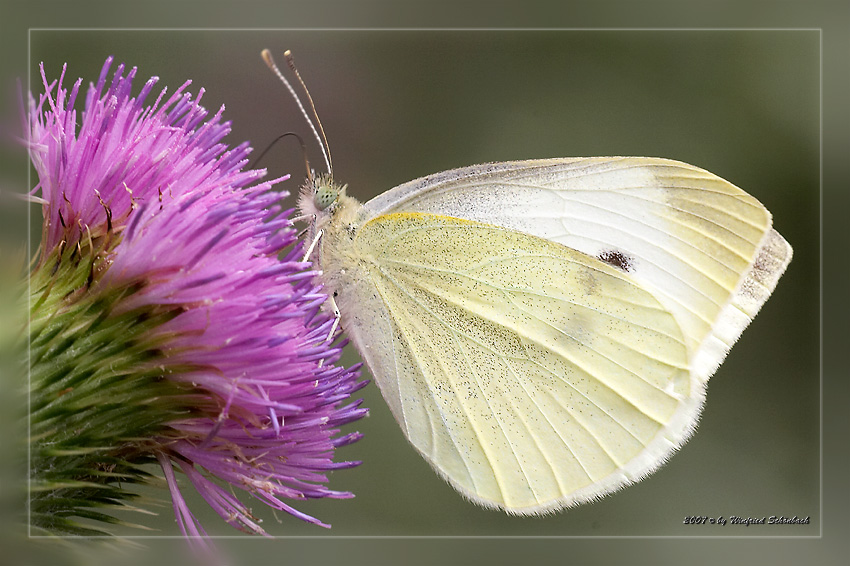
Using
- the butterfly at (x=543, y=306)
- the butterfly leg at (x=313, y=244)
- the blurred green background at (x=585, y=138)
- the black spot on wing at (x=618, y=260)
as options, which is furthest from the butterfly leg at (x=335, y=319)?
the blurred green background at (x=585, y=138)

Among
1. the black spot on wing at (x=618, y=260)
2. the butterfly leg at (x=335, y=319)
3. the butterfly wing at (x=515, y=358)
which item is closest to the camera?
the butterfly leg at (x=335, y=319)

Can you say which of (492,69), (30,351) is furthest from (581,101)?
(30,351)

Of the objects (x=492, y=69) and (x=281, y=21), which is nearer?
(x=281, y=21)

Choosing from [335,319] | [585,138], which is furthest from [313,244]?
[585,138]

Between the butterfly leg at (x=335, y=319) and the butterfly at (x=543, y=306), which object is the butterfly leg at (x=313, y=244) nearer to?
the butterfly at (x=543, y=306)

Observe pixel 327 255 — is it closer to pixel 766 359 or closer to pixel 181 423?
pixel 181 423

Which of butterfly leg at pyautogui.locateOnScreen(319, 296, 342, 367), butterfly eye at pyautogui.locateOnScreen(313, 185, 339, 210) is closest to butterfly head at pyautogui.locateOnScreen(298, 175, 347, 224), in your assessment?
butterfly eye at pyautogui.locateOnScreen(313, 185, 339, 210)
